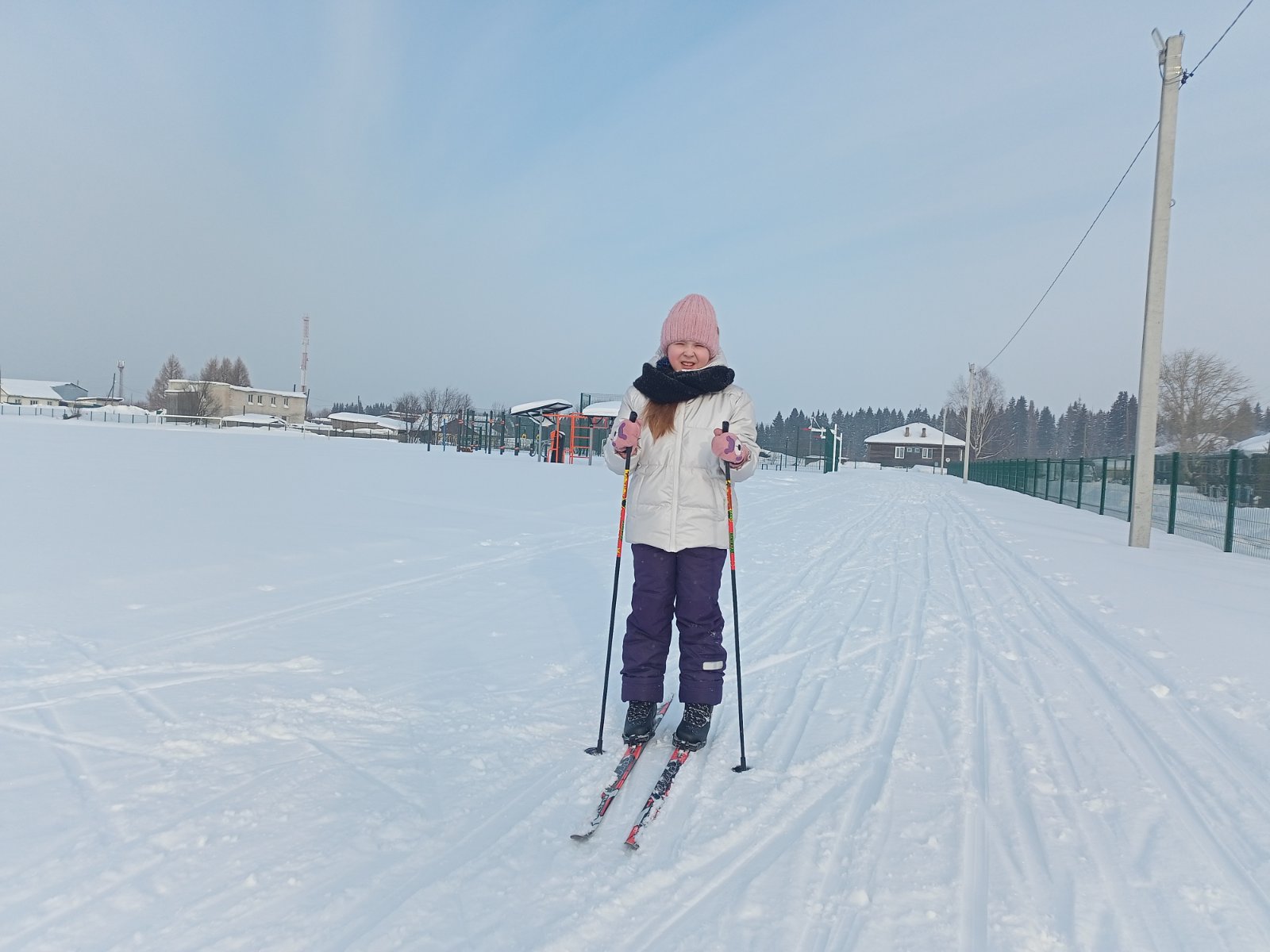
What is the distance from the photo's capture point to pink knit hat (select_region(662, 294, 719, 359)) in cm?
312

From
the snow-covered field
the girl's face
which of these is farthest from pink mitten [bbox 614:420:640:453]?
the snow-covered field

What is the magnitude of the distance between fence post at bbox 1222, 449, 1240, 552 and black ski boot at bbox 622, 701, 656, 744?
10.3 m

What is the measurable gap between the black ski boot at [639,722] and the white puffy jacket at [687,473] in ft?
2.30

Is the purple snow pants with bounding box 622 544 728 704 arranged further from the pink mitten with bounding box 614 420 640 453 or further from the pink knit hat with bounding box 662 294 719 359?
the pink knit hat with bounding box 662 294 719 359

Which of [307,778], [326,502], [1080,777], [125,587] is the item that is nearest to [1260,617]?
[1080,777]

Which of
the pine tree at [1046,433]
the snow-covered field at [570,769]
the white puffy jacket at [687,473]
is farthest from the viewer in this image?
the pine tree at [1046,433]

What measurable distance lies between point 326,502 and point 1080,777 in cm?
1022

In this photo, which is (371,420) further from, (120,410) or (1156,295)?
(1156,295)

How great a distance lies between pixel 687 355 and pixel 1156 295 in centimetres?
1000

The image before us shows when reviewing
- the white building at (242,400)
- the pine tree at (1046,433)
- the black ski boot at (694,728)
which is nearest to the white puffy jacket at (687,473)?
the black ski boot at (694,728)

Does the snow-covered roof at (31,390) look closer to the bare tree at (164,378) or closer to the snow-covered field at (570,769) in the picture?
the bare tree at (164,378)

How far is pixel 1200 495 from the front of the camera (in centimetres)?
1102

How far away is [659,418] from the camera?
317cm

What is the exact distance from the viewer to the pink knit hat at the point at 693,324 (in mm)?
3117
